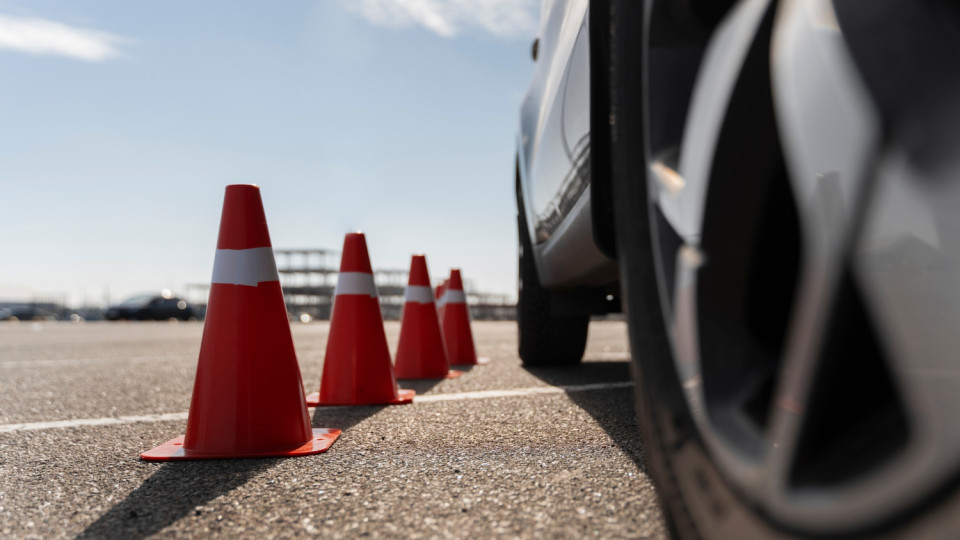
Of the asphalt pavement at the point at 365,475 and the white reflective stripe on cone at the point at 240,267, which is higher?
the white reflective stripe on cone at the point at 240,267

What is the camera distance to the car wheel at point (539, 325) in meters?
4.11

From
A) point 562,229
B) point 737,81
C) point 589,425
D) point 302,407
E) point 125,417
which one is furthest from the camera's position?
point 125,417

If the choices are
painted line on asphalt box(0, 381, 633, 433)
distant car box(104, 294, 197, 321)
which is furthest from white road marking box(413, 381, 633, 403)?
distant car box(104, 294, 197, 321)

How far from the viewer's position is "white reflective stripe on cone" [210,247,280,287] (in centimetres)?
229

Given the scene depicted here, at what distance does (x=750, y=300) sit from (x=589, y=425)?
1450 mm

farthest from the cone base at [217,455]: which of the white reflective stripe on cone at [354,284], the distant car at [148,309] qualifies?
the distant car at [148,309]

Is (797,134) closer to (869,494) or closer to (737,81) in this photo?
(737,81)

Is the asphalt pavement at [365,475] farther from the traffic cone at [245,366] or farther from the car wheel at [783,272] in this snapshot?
the car wheel at [783,272]

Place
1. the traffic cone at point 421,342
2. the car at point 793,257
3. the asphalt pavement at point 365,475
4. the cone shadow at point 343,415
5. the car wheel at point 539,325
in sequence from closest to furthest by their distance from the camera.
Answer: the car at point 793,257 < the asphalt pavement at point 365,475 < the cone shadow at point 343,415 < the car wheel at point 539,325 < the traffic cone at point 421,342

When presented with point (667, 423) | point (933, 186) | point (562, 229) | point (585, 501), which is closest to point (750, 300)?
point (667, 423)

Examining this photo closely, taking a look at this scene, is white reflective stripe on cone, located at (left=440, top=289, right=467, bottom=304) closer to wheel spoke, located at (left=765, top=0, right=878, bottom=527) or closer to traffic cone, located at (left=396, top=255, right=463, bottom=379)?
traffic cone, located at (left=396, top=255, right=463, bottom=379)

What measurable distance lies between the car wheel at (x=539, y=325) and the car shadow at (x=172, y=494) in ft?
7.45

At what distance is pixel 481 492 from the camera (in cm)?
161

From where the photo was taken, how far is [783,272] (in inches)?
42.5
